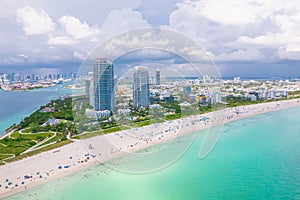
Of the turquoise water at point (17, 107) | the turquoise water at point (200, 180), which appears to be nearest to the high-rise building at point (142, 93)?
the turquoise water at point (200, 180)

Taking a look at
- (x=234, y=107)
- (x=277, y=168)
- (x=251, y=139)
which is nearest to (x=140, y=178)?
(x=277, y=168)

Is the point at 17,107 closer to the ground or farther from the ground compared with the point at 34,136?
closer to the ground

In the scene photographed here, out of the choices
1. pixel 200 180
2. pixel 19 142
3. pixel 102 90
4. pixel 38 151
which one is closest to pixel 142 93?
pixel 102 90

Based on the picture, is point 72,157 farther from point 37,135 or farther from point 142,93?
point 37,135

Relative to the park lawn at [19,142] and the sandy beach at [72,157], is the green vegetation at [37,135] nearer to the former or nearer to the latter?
the park lawn at [19,142]

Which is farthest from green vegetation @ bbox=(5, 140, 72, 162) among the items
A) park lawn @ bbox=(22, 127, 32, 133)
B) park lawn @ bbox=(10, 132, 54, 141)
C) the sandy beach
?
park lawn @ bbox=(22, 127, 32, 133)

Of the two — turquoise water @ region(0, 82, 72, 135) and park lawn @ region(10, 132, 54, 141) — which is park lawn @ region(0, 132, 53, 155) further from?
turquoise water @ region(0, 82, 72, 135)

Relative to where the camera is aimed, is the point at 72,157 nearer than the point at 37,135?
Yes

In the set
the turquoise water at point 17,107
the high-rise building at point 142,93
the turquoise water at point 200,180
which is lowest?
the turquoise water at point 17,107
